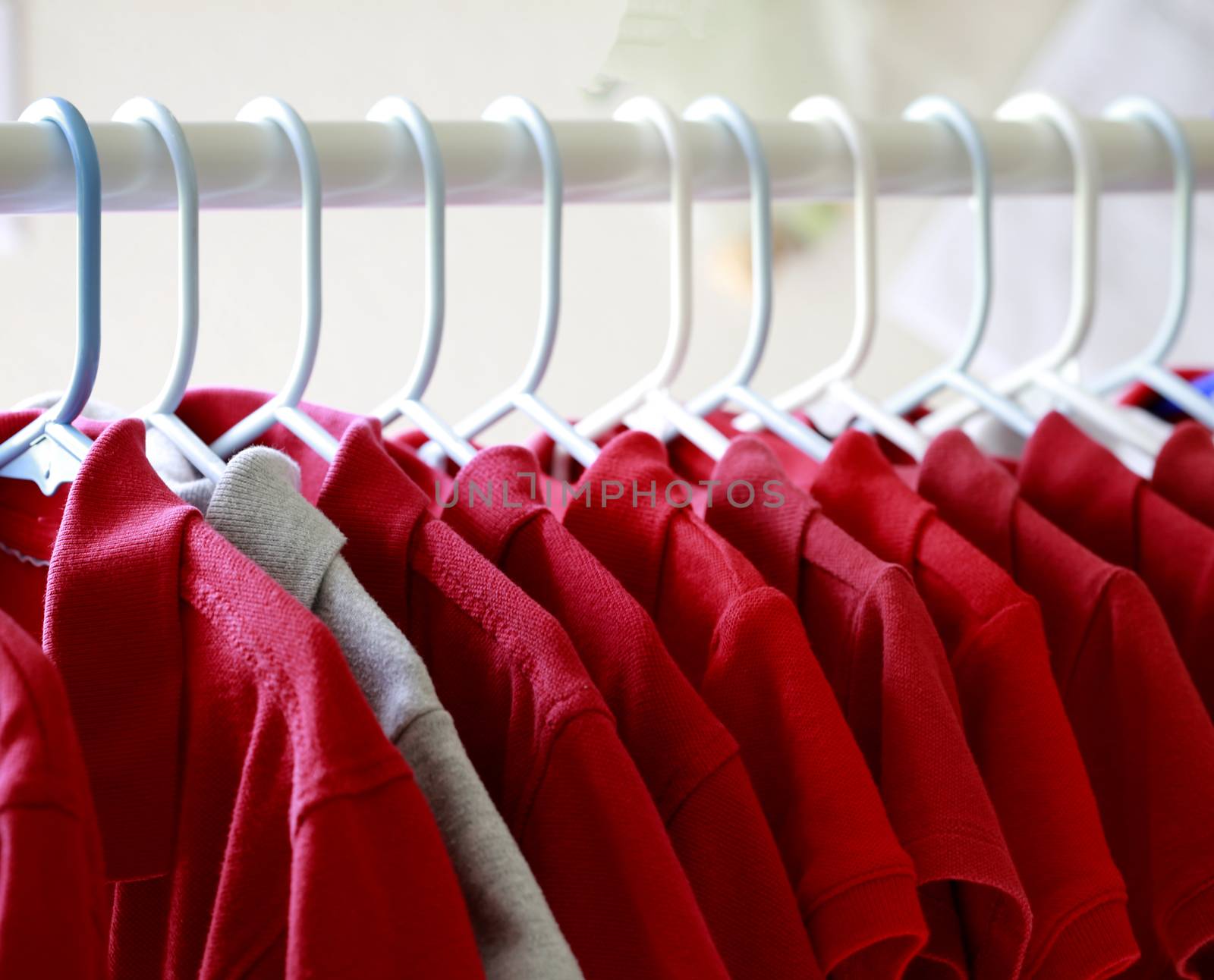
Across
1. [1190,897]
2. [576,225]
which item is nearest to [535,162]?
[1190,897]

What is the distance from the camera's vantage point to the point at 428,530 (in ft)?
1.62

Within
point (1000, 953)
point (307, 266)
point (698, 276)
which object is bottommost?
point (1000, 953)

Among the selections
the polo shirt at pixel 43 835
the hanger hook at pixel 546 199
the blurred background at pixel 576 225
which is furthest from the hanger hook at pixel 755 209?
the blurred background at pixel 576 225

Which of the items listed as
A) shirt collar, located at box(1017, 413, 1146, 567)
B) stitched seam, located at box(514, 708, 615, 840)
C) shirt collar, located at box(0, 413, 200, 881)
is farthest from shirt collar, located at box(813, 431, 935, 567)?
shirt collar, located at box(0, 413, 200, 881)

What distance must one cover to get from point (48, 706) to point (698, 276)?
1489 mm

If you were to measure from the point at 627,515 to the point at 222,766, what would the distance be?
0.67ft

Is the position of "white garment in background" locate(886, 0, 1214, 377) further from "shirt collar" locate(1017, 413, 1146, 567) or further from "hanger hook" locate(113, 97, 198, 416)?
"hanger hook" locate(113, 97, 198, 416)

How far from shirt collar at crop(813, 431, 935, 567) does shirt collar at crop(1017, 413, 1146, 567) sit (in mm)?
104

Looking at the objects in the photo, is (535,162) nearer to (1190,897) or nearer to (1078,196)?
(1078,196)

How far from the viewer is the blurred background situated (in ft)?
4.80

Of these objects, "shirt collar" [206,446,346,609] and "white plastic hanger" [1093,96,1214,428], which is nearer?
"shirt collar" [206,446,346,609]

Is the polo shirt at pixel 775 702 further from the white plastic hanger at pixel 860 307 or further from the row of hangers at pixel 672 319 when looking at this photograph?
the white plastic hanger at pixel 860 307

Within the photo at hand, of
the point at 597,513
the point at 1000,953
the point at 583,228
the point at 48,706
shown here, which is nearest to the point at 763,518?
the point at 597,513

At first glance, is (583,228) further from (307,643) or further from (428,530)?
(307,643)
